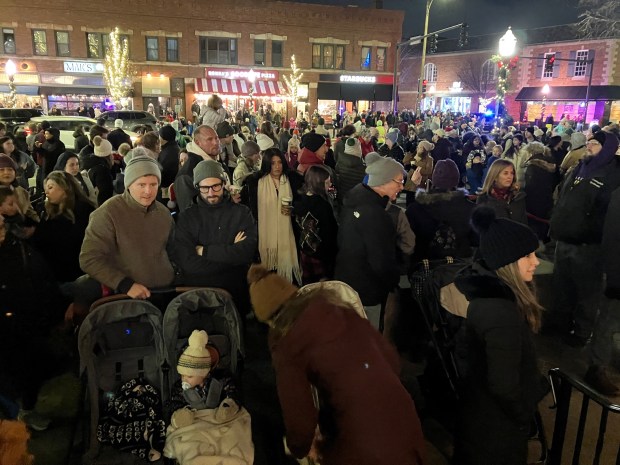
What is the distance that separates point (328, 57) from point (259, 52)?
5593mm

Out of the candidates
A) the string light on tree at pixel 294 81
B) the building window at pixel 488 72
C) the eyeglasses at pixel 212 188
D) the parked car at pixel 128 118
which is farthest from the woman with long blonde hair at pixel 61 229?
the building window at pixel 488 72

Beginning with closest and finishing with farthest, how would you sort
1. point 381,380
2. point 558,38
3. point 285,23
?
point 381,380, point 285,23, point 558,38

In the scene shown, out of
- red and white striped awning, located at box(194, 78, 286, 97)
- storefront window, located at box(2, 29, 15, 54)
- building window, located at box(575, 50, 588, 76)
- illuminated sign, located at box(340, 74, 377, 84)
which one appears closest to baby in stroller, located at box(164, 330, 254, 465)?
red and white striped awning, located at box(194, 78, 286, 97)

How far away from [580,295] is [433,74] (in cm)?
6471

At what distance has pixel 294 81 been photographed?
A: 119ft

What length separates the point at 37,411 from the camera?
4.14 meters

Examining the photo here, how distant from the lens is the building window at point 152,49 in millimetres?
34897

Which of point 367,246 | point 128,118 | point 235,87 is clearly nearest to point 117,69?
point 235,87

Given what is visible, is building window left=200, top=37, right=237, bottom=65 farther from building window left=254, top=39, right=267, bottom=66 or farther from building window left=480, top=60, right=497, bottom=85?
building window left=480, top=60, right=497, bottom=85

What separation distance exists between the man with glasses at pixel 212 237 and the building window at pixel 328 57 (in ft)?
120

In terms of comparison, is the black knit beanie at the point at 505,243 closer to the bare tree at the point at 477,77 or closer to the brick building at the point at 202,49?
the brick building at the point at 202,49

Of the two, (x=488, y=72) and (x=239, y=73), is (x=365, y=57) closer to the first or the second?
(x=239, y=73)

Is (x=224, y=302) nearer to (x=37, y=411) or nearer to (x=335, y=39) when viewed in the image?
(x=37, y=411)

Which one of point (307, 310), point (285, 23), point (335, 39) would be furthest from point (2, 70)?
point (307, 310)
